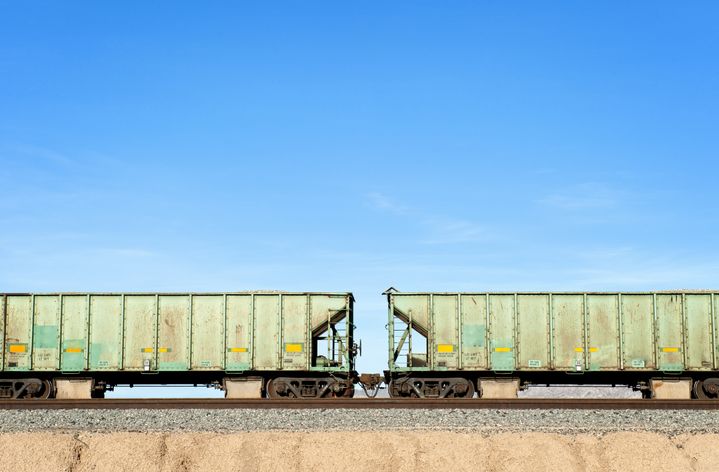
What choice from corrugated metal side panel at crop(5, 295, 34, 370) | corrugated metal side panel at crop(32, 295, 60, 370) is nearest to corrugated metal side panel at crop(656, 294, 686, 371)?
corrugated metal side panel at crop(32, 295, 60, 370)

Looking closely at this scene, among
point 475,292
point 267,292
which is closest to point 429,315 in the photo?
point 475,292

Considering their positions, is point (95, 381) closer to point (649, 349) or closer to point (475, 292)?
point (475, 292)

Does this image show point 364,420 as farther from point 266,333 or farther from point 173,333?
point 173,333

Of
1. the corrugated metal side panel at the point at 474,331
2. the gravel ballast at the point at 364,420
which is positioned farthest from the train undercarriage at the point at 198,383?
the gravel ballast at the point at 364,420

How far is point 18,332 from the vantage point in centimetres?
2211

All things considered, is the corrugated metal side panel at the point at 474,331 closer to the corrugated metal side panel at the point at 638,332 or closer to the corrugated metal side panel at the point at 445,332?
the corrugated metal side panel at the point at 445,332

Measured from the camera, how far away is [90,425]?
15117mm

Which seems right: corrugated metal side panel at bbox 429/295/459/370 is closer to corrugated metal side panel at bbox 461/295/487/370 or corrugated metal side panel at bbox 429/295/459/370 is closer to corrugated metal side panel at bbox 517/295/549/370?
corrugated metal side panel at bbox 461/295/487/370

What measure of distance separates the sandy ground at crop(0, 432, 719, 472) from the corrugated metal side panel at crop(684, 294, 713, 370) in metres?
9.74

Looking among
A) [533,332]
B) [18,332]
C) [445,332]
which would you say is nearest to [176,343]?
[18,332]

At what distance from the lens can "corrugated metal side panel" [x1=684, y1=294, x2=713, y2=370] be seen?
2147cm

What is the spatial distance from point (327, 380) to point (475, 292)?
4.83 meters

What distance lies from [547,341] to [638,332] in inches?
105

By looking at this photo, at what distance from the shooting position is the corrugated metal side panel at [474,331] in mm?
21062
